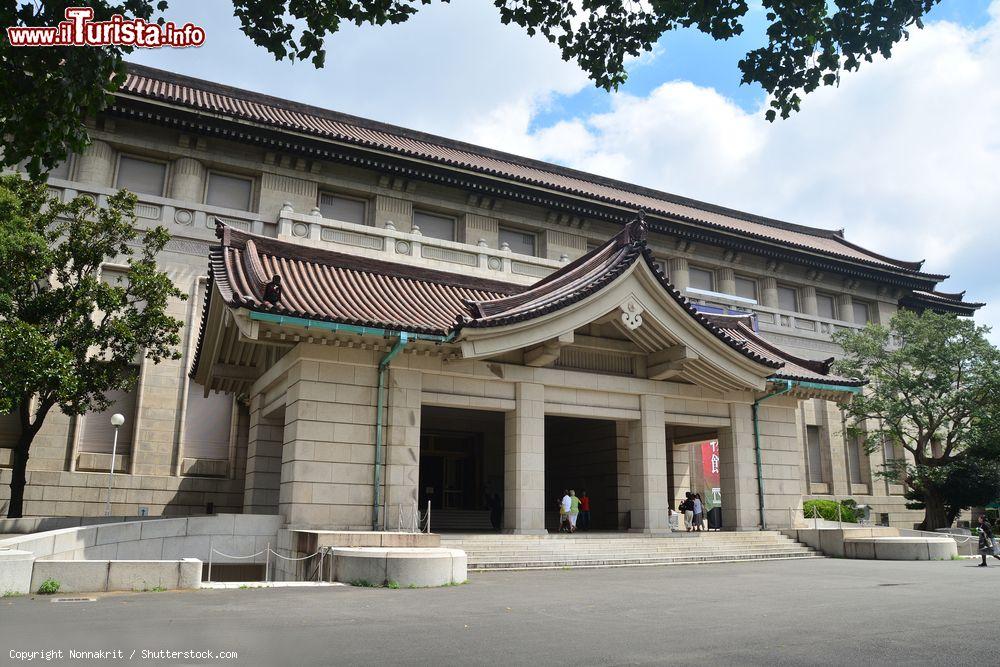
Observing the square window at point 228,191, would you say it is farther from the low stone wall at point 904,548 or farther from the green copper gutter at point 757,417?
the low stone wall at point 904,548

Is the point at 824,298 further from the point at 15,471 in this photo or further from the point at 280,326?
the point at 15,471

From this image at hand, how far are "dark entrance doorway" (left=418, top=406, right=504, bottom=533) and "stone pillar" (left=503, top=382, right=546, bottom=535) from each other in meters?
8.08

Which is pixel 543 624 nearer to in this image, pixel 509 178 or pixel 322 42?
pixel 322 42

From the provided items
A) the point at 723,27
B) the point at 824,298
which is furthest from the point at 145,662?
the point at 824,298

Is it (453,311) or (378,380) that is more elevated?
(453,311)

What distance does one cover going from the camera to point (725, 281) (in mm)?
35969

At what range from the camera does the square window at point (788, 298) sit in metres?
38.0

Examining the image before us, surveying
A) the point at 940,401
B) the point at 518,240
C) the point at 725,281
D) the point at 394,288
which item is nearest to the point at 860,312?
the point at 725,281

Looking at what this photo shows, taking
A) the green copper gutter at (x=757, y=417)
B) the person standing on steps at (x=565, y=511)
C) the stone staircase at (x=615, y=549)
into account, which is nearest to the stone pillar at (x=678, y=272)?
the green copper gutter at (x=757, y=417)

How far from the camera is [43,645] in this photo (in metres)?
6.35

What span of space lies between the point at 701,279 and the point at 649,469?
18.6 meters

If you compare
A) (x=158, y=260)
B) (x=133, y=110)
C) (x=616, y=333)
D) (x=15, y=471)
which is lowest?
(x=15, y=471)

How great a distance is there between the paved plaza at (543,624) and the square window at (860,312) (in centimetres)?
3016

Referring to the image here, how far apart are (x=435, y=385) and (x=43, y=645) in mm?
11684
